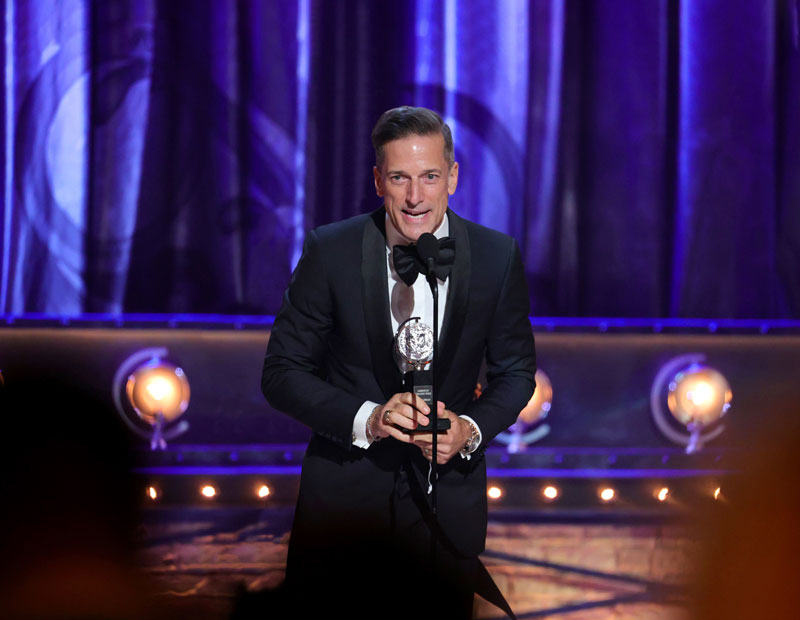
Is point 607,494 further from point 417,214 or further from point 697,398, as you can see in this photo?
point 417,214

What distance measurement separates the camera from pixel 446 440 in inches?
55.9

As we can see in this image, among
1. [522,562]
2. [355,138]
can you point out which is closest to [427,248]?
[522,562]

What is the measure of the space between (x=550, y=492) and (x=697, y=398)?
58 centimetres

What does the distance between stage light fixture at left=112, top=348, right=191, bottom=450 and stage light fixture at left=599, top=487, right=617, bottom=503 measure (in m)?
1.42

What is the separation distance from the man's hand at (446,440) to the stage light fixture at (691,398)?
1505 mm

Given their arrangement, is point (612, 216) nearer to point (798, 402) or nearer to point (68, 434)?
point (798, 402)

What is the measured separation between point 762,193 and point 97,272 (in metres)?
2.55

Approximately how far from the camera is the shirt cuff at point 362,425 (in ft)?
4.88

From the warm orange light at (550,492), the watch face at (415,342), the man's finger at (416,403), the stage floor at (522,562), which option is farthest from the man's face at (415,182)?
the warm orange light at (550,492)

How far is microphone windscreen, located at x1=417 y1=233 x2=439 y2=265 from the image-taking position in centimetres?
133

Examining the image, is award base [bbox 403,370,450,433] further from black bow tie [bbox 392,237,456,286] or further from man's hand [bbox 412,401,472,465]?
black bow tie [bbox 392,237,456,286]

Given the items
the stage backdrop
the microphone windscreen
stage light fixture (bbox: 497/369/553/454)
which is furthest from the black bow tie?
the stage backdrop

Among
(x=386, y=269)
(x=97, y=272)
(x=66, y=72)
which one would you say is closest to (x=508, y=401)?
(x=386, y=269)

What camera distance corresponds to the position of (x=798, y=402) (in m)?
2.77
